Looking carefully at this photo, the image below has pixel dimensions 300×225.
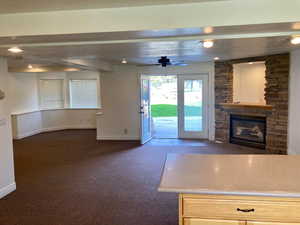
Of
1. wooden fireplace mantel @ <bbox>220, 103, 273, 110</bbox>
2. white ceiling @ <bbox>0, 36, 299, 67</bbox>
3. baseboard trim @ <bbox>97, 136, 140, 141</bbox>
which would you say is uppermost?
white ceiling @ <bbox>0, 36, 299, 67</bbox>

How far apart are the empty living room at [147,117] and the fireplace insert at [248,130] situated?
27mm

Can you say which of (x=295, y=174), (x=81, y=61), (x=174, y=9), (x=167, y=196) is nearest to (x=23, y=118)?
(x=81, y=61)

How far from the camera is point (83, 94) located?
9.80 metres

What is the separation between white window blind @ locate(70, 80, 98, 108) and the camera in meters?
9.70

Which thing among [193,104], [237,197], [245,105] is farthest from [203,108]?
[237,197]

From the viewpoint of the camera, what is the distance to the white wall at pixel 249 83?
23.7ft

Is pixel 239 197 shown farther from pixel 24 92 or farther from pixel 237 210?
pixel 24 92

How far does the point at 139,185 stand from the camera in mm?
4129

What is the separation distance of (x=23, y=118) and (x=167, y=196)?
6326mm

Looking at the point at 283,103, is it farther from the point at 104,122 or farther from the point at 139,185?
the point at 104,122

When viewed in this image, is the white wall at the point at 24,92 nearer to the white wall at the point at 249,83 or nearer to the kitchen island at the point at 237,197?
the white wall at the point at 249,83

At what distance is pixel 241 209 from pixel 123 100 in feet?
20.2

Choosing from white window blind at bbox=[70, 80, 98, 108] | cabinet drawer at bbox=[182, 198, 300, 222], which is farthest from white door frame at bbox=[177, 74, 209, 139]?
cabinet drawer at bbox=[182, 198, 300, 222]

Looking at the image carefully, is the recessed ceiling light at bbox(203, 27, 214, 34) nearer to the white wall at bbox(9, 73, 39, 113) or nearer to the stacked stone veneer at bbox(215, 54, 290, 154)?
the stacked stone veneer at bbox(215, 54, 290, 154)
